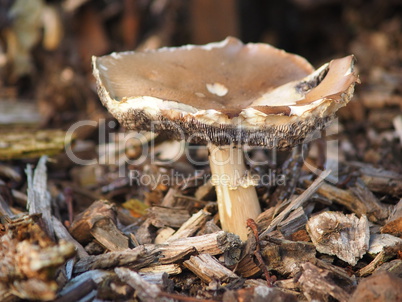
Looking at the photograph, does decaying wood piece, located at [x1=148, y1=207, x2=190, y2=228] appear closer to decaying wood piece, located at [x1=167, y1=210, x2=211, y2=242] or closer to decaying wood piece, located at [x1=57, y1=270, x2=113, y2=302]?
decaying wood piece, located at [x1=167, y1=210, x2=211, y2=242]

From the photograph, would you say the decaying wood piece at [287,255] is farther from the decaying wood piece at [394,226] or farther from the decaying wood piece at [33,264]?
the decaying wood piece at [33,264]

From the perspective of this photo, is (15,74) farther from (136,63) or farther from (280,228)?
(280,228)

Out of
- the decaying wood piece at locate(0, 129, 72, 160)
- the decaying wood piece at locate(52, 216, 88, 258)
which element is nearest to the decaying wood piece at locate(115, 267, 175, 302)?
the decaying wood piece at locate(52, 216, 88, 258)

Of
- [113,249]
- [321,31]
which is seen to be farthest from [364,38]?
[113,249]

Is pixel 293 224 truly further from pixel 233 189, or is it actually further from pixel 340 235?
pixel 233 189

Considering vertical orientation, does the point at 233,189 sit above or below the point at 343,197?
above

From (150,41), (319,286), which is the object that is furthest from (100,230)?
(150,41)
